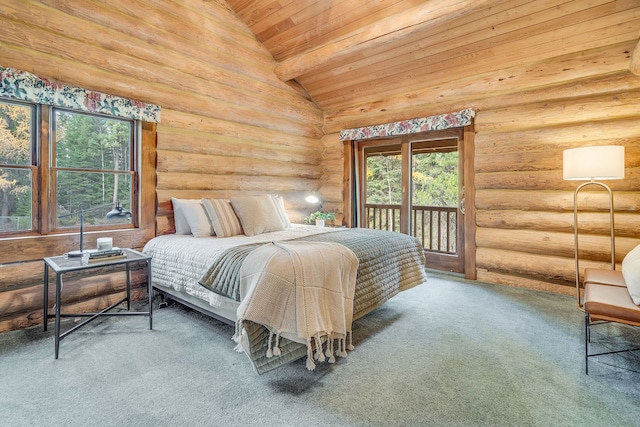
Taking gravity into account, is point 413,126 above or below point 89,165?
above

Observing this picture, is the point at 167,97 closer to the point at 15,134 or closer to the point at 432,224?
the point at 15,134

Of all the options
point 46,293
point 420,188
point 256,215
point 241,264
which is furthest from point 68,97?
point 420,188

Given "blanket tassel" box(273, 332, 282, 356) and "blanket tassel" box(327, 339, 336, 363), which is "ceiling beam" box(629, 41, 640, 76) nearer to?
"blanket tassel" box(327, 339, 336, 363)

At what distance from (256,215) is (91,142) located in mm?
1695

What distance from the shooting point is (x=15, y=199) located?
259cm

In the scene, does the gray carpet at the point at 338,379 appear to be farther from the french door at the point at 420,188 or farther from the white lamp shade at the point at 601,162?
the french door at the point at 420,188

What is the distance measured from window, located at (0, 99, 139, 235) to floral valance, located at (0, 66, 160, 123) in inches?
5.2

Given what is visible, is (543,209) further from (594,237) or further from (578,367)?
(578,367)

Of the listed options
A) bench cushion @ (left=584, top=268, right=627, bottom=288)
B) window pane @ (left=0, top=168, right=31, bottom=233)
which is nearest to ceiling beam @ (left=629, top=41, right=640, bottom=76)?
bench cushion @ (left=584, top=268, right=627, bottom=288)

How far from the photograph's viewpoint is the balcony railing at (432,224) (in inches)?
214

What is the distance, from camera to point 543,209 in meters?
3.55

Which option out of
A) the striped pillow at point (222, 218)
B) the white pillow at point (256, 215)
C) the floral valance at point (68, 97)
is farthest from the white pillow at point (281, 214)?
the floral valance at point (68, 97)

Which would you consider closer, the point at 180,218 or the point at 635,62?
the point at 635,62

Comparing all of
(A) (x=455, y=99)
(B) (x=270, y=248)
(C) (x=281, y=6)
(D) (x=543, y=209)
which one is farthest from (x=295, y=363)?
(C) (x=281, y=6)
